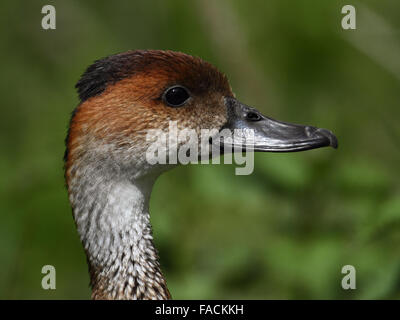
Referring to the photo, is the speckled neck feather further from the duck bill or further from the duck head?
the duck bill

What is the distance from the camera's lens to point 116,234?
11.9 ft

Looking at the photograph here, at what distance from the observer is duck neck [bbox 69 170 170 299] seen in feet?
11.8

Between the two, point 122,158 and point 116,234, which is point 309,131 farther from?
point 116,234

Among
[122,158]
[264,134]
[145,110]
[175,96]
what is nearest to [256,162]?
[264,134]

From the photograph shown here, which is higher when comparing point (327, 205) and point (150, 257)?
point (327, 205)

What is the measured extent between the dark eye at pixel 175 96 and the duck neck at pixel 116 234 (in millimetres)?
454

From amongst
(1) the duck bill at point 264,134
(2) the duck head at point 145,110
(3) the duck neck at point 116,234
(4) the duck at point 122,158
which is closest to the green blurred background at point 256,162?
(1) the duck bill at point 264,134

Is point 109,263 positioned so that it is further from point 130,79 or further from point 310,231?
point 310,231

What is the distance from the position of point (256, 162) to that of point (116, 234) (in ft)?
5.71

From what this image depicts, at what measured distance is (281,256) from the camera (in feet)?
15.6

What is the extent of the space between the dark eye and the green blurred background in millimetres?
1248

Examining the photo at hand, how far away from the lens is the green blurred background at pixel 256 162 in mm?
4738
